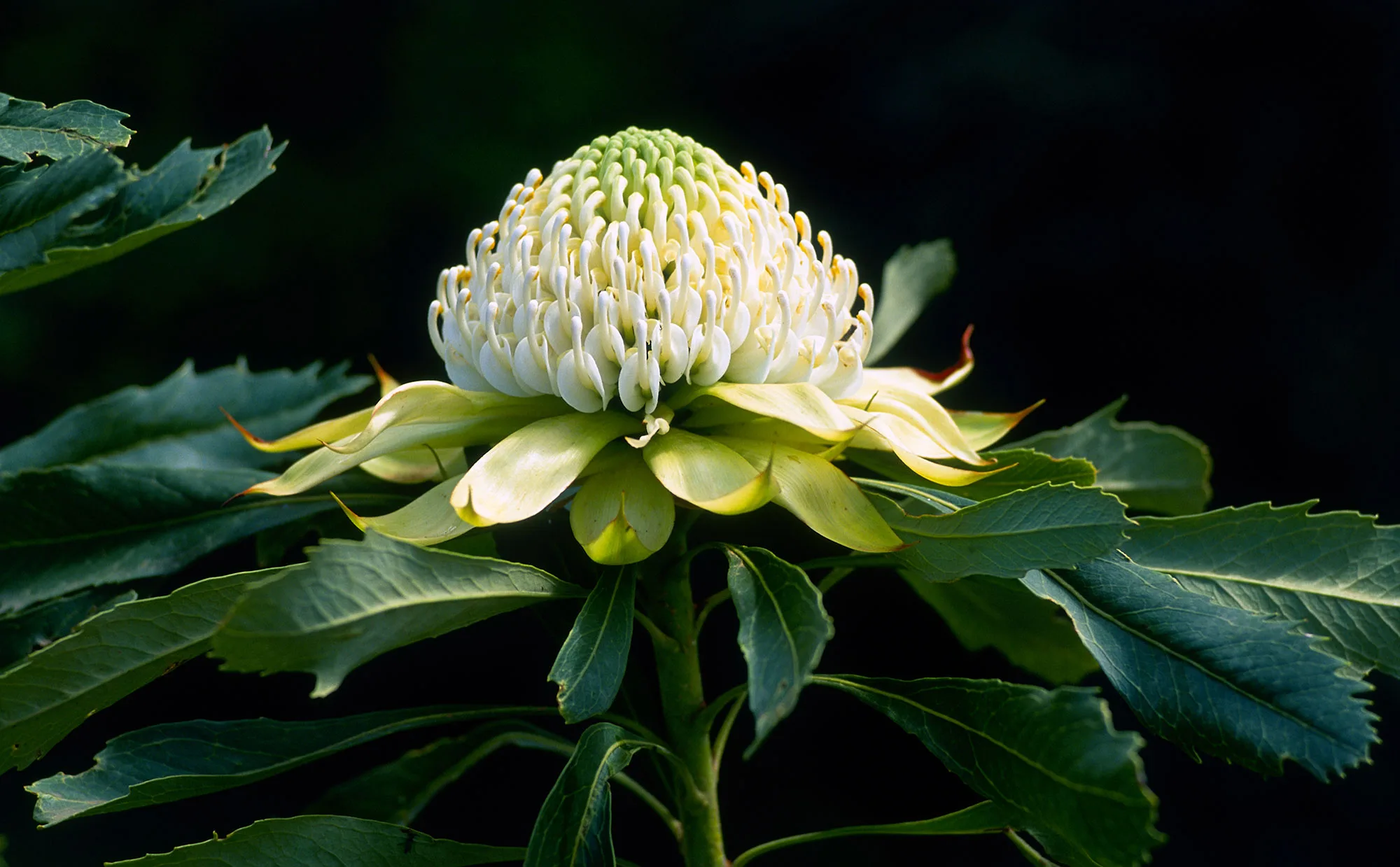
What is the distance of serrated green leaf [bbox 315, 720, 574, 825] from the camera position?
1104 mm

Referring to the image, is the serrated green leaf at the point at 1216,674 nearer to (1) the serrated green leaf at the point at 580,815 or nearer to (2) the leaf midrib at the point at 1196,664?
(2) the leaf midrib at the point at 1196,664

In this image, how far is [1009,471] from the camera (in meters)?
1.02

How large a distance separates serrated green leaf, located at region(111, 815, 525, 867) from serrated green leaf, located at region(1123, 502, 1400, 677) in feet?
2.21

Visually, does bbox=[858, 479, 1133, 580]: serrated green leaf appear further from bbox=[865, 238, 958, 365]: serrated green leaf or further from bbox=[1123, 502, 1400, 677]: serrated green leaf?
bbox=[865, 238, 958, 365]: serrated green leaf

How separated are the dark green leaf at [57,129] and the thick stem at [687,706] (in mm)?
576

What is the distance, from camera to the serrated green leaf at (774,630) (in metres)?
0.69

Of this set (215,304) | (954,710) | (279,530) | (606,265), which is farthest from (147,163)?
(954,710)

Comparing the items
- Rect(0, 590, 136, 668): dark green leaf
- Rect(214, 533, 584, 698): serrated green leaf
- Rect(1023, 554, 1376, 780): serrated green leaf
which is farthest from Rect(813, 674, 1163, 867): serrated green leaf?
Rect(0, 590, 136, 668): dark green leaf

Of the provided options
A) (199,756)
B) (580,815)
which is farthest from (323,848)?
(580,815)

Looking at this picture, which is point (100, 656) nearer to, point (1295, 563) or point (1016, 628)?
point (1016, 628)

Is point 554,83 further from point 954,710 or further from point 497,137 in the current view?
point 954,710

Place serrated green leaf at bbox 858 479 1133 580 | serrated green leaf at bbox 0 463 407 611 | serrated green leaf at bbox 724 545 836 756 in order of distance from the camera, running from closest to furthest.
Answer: serrated green leaf at bbox 724 545 836 756 → serrated green leaf at bbox 858 479 1133 580 → serrated green leaf at bbox 0 463 407 611

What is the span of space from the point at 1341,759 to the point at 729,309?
0.57 m

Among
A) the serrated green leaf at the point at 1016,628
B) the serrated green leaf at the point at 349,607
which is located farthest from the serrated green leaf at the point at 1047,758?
the serrated green leaf at the point at 349,607
